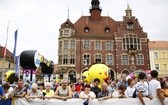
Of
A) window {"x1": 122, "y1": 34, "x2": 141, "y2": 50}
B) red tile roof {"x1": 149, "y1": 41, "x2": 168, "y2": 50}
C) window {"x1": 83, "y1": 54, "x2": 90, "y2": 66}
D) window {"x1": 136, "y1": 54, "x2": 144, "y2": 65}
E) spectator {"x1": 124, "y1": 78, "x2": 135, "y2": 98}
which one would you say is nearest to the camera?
spectator {"x1": 124, "y1": 78, "x2": 135, "y2": 98}

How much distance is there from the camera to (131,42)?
148 feet

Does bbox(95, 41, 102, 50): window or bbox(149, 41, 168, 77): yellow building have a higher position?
bbox(95, 41, 102, 50): window

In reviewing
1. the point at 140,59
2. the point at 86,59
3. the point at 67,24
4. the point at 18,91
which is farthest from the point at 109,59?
the point at 18,91

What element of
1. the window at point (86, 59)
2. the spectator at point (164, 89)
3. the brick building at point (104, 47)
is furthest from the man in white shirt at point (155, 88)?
the window at point (86, 59)

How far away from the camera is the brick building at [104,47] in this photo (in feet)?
142

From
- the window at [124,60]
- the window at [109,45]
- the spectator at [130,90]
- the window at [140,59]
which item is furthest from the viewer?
the window at [109,45]

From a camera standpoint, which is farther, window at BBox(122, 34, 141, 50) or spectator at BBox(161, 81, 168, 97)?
window at BBox(122, 34, 141, 50)

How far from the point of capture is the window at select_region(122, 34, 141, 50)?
4500 cm

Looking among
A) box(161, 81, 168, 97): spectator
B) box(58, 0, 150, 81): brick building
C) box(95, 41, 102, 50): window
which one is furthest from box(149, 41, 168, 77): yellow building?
box(161, 81, 168, 97): spectator

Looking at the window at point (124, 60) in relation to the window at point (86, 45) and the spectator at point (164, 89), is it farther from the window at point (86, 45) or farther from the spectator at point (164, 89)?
the spectator at point (164, 89)

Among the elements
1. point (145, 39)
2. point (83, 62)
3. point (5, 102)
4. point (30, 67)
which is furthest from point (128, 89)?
point (145, 39)

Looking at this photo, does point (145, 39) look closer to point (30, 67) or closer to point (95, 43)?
point (95, 43)

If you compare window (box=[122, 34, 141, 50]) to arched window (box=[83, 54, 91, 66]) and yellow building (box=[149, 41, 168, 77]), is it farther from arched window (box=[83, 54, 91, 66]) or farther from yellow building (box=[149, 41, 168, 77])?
arched window (box=[83, 54, 91, 66])

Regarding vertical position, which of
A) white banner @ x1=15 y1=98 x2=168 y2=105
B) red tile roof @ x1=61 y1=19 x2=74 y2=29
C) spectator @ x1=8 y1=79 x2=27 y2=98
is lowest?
white banner @ x1=15 y1=98 x2=168 y2=105
